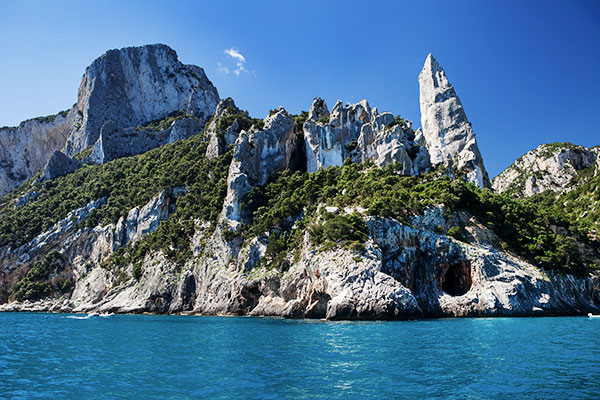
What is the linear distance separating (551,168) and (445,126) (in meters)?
36.2

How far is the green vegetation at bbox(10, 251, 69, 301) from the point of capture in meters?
79.4

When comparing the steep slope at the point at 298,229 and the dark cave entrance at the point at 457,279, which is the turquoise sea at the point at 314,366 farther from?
the dark cave entrance at the point at 457,279

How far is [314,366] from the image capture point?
57.9 feet

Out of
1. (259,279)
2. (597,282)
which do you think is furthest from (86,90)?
(597,282)

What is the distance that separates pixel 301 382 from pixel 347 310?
26.4 m

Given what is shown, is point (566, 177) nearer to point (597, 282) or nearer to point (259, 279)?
point (597, 282)

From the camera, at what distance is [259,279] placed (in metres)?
55.9

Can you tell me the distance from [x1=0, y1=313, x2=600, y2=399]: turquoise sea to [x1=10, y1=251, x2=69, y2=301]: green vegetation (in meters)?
58.9

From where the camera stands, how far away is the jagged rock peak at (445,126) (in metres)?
80.1

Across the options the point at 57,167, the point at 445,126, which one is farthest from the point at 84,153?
the point at 445,126

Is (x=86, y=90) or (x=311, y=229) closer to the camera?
(x=311, y=229)

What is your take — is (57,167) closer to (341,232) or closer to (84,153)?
(84,153)

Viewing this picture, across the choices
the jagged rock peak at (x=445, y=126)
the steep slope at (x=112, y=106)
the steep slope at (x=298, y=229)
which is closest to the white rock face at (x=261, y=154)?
the steep slope at (x=298, y=229)

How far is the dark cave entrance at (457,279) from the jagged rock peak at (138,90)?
99848mm
